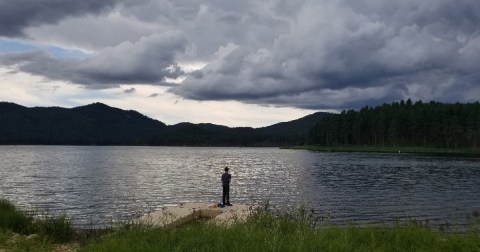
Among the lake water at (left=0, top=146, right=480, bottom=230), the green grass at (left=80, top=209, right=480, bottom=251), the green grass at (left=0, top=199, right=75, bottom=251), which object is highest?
the green grass at (left=80, top=209, right=480, bottom=251)

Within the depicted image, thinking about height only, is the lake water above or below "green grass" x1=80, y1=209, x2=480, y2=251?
below

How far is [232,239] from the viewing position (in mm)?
13461

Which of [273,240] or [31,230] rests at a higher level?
[273,240]

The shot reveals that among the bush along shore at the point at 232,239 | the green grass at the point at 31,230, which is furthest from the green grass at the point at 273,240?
the green grass at the point at 31,230

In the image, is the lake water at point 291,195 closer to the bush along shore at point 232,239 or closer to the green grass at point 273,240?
the bush along shore at point 232,239

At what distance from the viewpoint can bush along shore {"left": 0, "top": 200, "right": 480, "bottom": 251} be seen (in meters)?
12.9

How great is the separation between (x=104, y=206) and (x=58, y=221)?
21975 millimetres

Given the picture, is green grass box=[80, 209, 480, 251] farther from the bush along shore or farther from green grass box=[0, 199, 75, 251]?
green grass box=[0, 199, 75, 251]

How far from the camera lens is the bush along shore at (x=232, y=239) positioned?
42.2 ft

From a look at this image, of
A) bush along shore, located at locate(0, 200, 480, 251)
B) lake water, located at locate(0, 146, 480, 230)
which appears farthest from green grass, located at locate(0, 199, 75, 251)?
lake water, located at locate(0, 146, 480, 230)

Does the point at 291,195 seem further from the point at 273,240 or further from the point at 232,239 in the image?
the point at 273,240

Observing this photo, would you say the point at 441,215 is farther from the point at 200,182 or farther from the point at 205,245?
the point at 200,182

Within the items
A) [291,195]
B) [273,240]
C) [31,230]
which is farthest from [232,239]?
[291,195]

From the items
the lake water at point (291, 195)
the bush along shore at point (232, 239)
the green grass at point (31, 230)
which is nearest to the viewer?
the bush along shore at point (232, 239)
